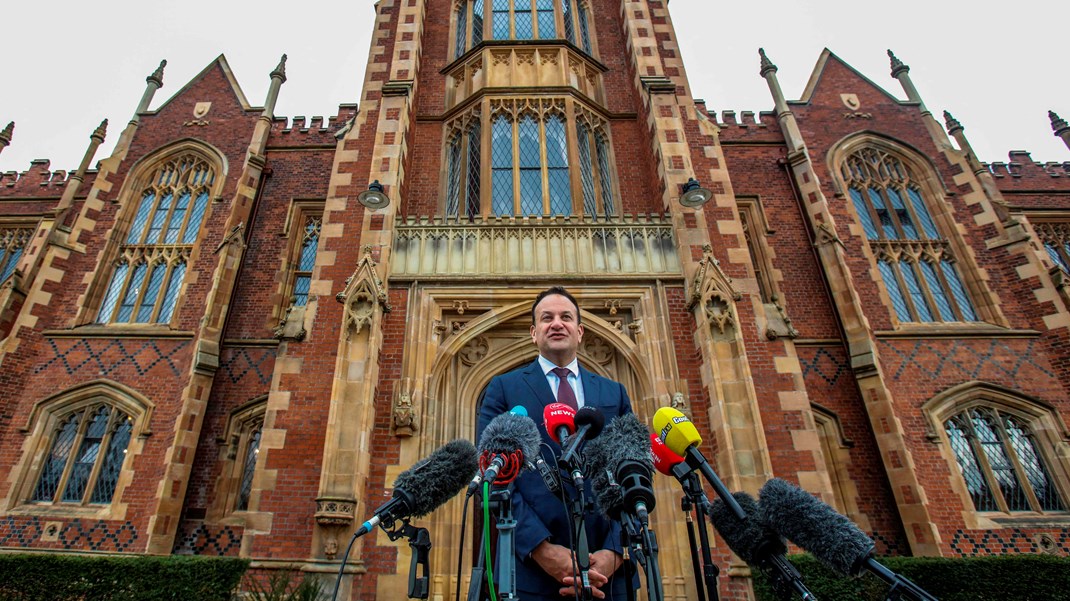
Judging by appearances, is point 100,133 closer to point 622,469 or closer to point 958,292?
point 622,469

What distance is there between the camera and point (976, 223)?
13.5 metres

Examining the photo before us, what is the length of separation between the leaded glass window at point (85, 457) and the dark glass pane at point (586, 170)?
418 inches

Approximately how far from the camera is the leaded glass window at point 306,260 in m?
13.6

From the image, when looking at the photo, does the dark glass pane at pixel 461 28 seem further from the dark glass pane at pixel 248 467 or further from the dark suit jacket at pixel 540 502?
the dark suit jacket at pixel 540 502

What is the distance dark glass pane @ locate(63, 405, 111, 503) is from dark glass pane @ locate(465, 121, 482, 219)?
29.4 feet

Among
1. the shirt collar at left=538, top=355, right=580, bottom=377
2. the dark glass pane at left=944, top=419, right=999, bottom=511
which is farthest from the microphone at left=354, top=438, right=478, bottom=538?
the dark glass pane at left=944, top=419, right=999, bottom=511

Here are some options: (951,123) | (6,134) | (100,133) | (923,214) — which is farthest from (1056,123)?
(6,134)

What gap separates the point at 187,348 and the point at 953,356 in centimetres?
1670

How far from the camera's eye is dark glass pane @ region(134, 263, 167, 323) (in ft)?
42.1

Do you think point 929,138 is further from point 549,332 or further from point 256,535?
point 256,535

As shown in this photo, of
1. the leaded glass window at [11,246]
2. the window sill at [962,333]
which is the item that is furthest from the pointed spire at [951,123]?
the leaded glass window at [11,246]

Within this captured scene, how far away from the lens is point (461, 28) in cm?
1409

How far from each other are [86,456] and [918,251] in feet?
64.5

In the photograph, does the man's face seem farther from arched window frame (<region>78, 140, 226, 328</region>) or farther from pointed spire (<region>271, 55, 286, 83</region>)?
pointed spire (<region>271, 55, 286, 83</region>)
